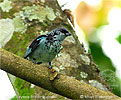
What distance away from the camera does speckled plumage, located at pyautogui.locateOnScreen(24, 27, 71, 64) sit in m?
3.23

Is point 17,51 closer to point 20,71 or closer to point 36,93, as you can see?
point 36,93

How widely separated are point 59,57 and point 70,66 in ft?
0.68

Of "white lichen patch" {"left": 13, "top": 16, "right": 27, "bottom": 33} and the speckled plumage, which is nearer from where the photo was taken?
the speckled plumage

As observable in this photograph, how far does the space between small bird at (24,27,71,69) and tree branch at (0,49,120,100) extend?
0.81 meters

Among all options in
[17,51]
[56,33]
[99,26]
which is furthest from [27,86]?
[99,26]

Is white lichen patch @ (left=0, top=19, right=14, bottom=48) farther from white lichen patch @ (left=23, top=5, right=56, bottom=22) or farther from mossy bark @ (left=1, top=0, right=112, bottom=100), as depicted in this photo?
white lichen patch @ (left=23, top=5, right=56, bottom=22)

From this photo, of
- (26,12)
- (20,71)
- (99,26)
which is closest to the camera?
(20,71)

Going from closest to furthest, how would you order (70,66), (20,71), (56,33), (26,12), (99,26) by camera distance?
(20,71) < (99,26) < (70,66) < (56,33) < (26,12)

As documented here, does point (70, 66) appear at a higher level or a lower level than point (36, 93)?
higher

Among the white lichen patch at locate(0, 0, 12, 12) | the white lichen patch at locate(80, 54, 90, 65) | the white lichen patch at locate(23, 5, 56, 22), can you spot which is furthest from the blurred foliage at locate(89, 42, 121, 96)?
the white lichen patch at locate(0, 0, 12, 12)

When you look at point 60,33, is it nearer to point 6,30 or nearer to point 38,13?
point 38,13

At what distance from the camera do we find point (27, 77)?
2.33 meters

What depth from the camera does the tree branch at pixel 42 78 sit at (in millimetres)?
2271

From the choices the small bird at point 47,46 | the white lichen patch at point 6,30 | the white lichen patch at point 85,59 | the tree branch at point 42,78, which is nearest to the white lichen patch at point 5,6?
the white lichen patch at point 6,30
